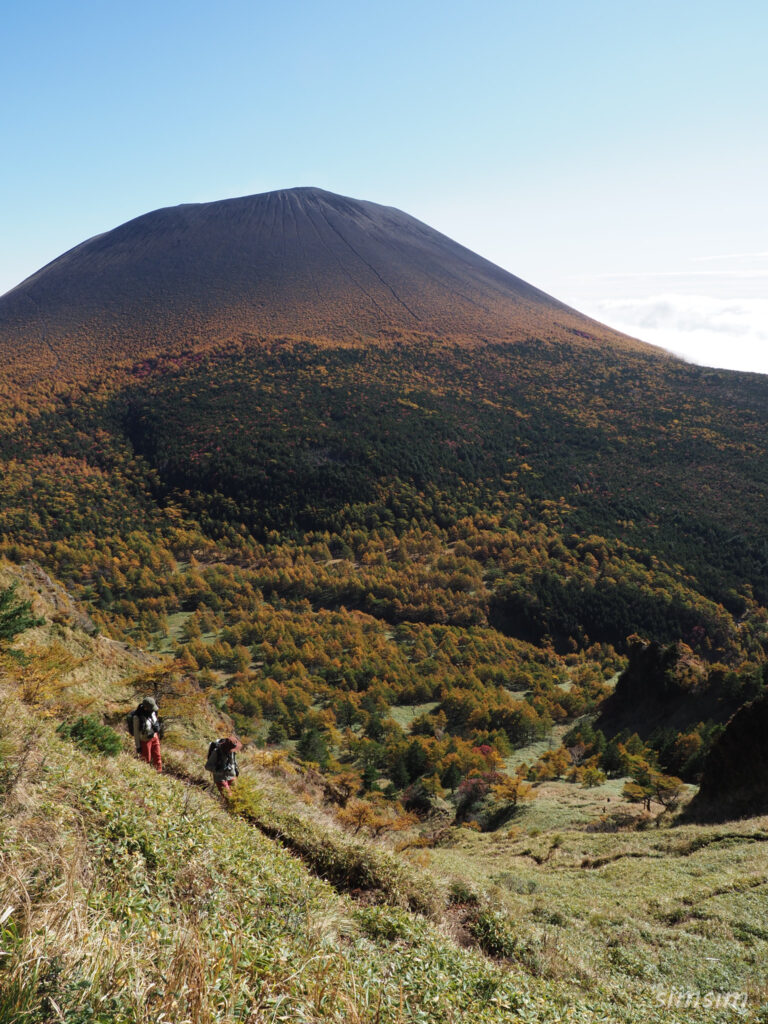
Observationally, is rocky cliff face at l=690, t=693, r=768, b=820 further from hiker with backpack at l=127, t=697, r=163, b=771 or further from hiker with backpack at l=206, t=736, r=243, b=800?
hiker with backpack at l=127, t=697, r=163, b=771

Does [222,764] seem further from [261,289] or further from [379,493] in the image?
[261,289]

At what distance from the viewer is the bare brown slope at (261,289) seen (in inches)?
5012

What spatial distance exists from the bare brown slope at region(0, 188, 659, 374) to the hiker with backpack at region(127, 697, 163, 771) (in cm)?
12541

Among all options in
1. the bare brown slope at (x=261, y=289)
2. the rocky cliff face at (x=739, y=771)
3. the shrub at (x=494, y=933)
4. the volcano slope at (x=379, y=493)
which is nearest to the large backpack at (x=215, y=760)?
the shrub at (x=494, y=933)

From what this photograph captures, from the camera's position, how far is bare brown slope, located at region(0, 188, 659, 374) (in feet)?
418

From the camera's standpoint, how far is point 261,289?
463ft

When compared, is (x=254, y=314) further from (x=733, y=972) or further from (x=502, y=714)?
(x=733, y=972)

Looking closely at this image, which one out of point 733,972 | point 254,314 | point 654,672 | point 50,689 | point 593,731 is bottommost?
point 593,731

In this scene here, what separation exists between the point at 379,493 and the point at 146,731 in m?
84.3

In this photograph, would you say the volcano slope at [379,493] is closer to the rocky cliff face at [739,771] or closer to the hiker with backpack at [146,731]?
the rocky cliff face at [739,771]

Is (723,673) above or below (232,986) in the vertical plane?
below

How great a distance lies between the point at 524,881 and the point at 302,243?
174 meters

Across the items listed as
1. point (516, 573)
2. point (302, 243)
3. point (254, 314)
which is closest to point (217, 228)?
point (302, 243)

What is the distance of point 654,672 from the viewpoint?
114 feet
